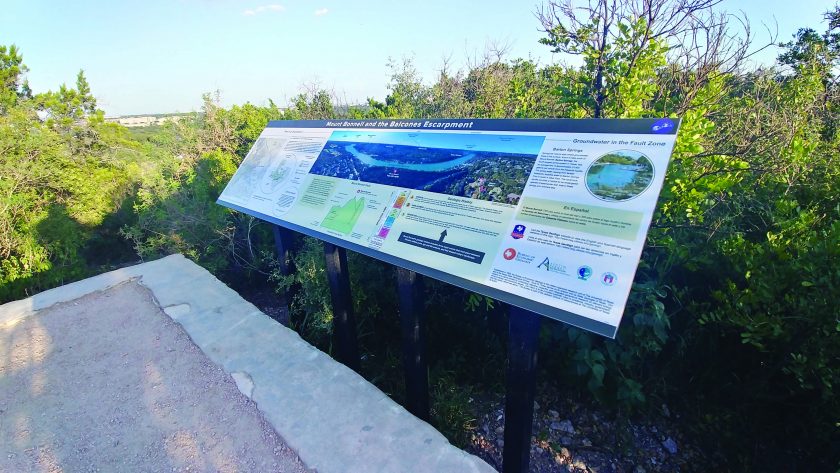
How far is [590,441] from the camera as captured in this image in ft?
8.30

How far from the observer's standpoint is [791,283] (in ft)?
6.49

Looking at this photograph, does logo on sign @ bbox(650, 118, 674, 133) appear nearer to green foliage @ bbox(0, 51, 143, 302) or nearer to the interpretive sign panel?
the interpretive sign panel

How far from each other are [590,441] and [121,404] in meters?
2.63

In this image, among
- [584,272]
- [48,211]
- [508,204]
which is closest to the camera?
[584,272]

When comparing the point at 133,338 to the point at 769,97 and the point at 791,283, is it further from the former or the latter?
the point at 769,97

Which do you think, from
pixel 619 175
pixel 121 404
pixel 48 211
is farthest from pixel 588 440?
pixel 48 211

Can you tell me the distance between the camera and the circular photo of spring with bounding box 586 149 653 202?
1.38 meters

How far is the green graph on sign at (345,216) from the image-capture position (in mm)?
2145

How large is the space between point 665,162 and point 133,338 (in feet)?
9.91

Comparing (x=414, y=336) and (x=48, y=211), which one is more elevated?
(x=414, y=336)

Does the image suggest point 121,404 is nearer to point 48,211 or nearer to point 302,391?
point 302,391

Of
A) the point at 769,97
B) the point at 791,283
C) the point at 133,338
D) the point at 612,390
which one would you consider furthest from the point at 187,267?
the point at 769,97

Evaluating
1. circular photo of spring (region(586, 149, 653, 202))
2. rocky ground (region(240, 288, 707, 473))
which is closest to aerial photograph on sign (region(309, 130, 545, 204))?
circular photo of spring (region(586, 149, 653, 202))

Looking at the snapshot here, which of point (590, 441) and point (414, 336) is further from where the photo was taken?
point (590, 441)
